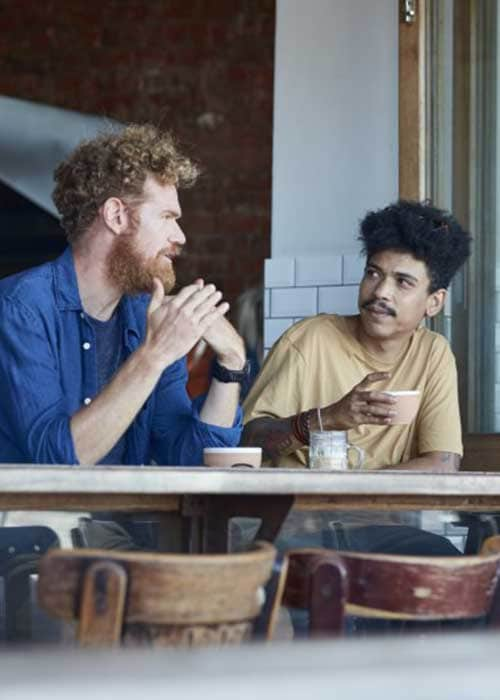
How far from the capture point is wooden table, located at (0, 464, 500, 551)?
94.5 inches

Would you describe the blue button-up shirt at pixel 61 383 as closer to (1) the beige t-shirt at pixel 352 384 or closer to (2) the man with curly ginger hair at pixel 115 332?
(2) the man with curly ginger hair at pixel 115 332

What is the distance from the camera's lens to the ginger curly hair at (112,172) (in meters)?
3.63

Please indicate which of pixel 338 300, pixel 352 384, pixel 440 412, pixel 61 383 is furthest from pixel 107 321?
pixel 338 300

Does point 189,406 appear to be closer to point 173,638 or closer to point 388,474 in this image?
point 388,474

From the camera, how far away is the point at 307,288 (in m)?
5.04

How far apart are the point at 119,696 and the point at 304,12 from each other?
408 centimetres

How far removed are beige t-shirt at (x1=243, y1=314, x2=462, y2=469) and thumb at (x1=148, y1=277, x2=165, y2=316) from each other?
2.24 feet

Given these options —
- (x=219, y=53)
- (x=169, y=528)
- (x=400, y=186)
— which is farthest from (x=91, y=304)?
(x=219, y=53)

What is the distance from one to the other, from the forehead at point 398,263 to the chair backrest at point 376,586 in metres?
2.13

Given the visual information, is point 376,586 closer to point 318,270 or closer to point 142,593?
point 142,593

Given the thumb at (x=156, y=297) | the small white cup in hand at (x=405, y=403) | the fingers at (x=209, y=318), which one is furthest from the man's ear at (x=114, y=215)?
the small white cup in hand at (x=405, y=403)

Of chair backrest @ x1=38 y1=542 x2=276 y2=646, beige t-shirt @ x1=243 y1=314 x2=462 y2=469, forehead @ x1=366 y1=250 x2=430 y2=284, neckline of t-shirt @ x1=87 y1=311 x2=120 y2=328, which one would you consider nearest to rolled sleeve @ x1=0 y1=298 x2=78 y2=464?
neckline of t-shirt @ x1=87 y1=311 x2=120 y2=328

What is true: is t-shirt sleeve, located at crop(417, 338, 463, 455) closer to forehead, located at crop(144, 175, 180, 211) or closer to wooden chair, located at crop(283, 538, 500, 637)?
forehead, located at crop(144, 175, 180, 211)

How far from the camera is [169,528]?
113 inches
